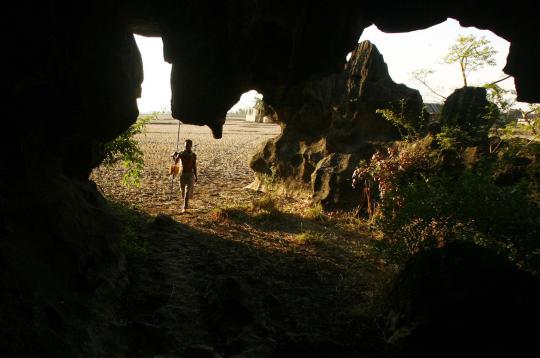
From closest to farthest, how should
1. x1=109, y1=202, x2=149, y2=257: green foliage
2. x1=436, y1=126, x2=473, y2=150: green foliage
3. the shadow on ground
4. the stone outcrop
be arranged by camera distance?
the shadow on ground, x1=109, y1=202, x2=149, y2=257: green foliage, x1=436, y1=126, x2=473, y2=150: green foliage, the stone outcrop

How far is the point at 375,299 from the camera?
695 cm

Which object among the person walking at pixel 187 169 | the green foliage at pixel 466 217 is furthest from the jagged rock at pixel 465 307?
the person walking at pixel 187 169

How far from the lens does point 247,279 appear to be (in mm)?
8039

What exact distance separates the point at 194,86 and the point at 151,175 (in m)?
14.1

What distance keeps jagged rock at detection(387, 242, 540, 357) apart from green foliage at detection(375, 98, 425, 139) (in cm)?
764

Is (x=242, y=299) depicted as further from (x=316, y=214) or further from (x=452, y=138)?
(x=452, y=138)

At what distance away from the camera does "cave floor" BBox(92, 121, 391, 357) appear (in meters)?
5.83

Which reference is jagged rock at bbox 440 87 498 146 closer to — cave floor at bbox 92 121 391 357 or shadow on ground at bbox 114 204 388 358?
cave floor at bbox 92 121 391 357

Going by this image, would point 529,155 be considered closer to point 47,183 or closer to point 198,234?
point 198,234

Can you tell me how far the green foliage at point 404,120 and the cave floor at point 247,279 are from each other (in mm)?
3558

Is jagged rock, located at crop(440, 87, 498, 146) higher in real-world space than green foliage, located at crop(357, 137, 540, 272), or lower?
higher

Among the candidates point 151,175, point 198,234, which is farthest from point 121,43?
point 151,175

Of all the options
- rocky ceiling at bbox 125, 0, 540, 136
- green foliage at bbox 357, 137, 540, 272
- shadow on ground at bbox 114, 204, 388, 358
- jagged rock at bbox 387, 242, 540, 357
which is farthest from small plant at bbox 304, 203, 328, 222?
jagged rock at bbox 387, 242, 540, 357

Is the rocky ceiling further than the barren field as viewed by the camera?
No
